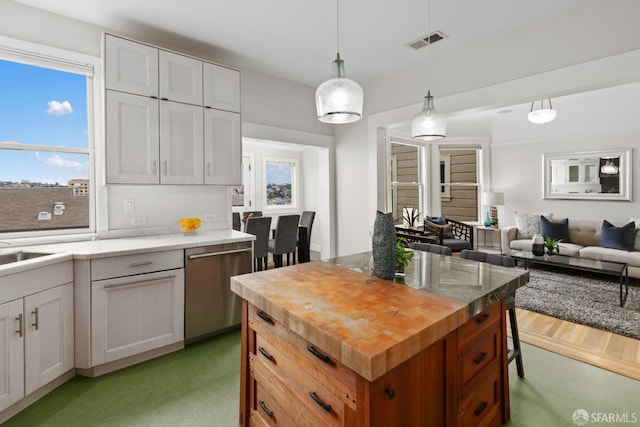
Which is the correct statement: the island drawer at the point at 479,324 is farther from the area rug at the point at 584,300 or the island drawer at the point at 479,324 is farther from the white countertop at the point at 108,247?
the area rug at the point at 584,300

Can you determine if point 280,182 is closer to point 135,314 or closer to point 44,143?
point 44,143

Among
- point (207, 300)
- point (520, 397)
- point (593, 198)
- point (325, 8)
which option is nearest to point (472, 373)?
point (520, 397)

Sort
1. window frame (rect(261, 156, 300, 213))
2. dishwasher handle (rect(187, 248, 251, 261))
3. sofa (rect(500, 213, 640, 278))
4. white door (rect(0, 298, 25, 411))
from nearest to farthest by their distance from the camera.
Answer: white door (rect(0, 298, 25, 411))
dishwasher handle (rect(187, 248, 251, 261))
sofa (rect(500, 213, 640, 278))
window frame (rect(261, 156, 300, 213))

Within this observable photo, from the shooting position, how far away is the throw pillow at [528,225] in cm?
550

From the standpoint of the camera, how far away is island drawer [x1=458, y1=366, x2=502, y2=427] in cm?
143

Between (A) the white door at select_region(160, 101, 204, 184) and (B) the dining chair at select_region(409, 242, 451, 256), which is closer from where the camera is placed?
(B) the dining chair at select_region(409, 242, 451, 256)

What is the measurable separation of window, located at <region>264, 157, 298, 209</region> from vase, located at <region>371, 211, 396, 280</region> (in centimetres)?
542

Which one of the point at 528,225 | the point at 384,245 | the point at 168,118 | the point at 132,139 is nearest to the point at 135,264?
the point at 132,139

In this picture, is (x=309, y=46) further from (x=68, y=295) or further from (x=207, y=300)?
(x=68, y=295)

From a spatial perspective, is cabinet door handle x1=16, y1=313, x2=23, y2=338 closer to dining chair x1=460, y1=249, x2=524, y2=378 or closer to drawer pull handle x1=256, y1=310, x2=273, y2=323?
drawer pull handle x1=256, y1=310, x2=273, y2=323

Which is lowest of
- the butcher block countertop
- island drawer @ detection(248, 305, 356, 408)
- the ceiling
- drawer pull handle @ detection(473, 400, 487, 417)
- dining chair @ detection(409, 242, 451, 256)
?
drawer pull handle @ detection(473, 400, 487, 417)

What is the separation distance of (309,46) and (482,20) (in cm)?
162

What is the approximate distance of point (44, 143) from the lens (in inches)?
104

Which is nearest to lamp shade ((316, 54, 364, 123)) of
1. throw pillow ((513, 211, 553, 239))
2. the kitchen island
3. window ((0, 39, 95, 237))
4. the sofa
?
the kitchen island
